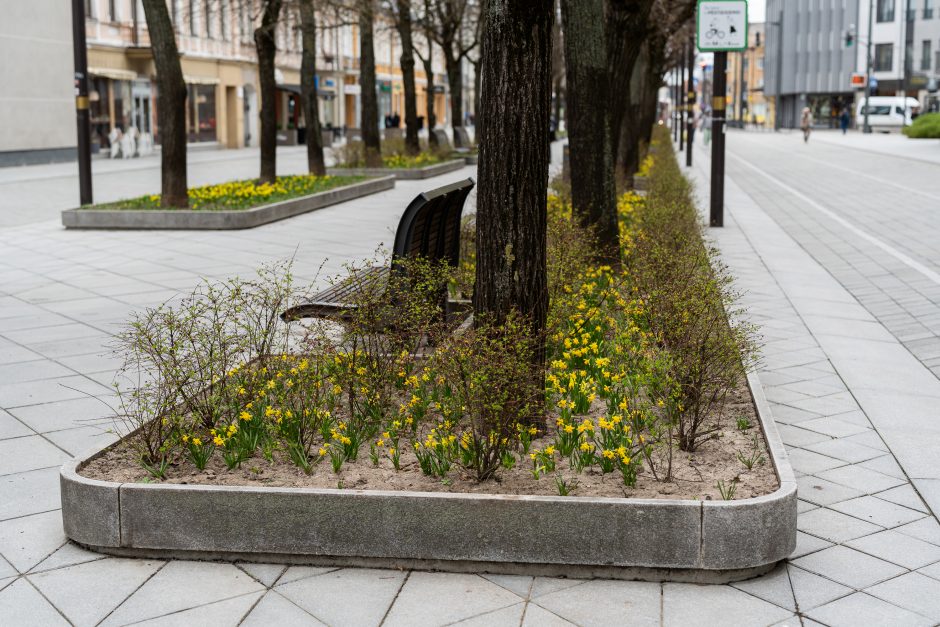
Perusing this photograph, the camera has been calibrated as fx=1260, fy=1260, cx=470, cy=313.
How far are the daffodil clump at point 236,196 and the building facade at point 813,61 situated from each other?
88809 mm

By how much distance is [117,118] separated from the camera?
43844mm

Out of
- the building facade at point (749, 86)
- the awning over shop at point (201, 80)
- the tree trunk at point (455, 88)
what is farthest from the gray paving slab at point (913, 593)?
the building facade at point (749, 86)

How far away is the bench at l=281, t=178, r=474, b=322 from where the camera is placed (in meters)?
6.19

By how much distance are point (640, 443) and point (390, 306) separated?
1.50 m

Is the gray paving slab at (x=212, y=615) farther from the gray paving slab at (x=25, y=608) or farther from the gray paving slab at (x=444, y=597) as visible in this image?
the gray paving slab at (x=444, y=597)

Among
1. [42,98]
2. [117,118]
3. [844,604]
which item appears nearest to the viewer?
[844,604]

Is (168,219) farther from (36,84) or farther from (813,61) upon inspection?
(813,61)

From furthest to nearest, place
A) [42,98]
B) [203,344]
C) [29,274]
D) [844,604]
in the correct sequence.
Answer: [42,98] → [29,274] → [203,344] → [844,604]

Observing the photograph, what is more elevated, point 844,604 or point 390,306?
point 390,306

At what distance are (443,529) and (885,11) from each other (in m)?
103

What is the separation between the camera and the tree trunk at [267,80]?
20547 mm

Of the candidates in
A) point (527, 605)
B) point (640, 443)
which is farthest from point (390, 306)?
point (527, 605)

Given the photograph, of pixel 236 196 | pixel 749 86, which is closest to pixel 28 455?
pixel 236 196

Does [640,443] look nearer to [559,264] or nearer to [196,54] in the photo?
[559,264]
